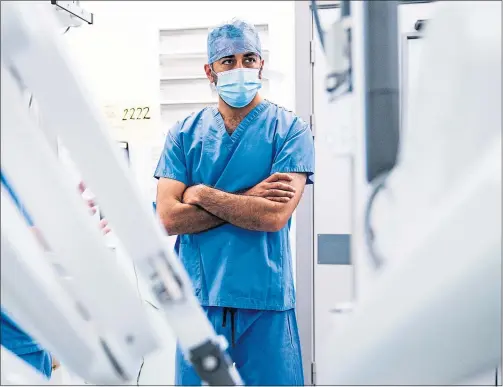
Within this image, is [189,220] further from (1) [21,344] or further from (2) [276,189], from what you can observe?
(1) [21,344]

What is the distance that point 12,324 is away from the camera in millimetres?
813

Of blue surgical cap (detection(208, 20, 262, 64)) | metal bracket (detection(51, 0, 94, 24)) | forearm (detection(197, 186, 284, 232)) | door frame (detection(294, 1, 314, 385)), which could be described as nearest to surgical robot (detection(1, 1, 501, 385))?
forearm (detection(197, 186, 284, 232))

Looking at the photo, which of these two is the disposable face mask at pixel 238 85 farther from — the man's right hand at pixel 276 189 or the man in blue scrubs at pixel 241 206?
the man's right hand at pixel 276 189

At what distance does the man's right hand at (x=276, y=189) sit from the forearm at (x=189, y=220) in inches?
4.0

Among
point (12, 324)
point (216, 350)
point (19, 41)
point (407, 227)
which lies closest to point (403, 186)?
point (407, 227)

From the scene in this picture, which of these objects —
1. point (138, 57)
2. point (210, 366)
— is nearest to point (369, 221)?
point (210, 366)

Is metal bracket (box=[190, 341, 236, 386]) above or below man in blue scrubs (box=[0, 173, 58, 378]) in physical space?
above

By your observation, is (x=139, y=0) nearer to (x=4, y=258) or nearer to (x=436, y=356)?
(x=4, y=258)

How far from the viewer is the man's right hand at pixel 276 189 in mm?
1045

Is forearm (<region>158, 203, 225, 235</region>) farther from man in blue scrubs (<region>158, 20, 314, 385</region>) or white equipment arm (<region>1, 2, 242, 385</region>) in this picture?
white equipment arm (<region>1, 2, 242, 385</region>)

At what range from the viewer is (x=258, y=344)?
1.05 meters

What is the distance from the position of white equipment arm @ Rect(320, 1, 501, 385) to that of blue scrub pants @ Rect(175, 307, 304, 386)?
24.9 inches

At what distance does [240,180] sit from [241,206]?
0.30ft

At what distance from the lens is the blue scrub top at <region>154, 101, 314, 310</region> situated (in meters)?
1.07
